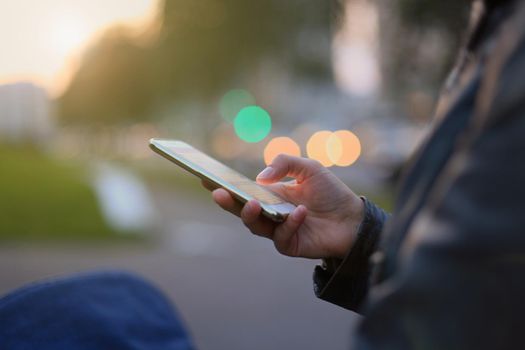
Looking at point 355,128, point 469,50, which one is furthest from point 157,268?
point 355,128

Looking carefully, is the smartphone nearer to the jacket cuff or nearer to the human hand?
the human hand

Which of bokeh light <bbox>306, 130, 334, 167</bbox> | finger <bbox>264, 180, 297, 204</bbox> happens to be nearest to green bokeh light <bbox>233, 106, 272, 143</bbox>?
bokeh light <bbox>306, 130, 334, 167</bbox>

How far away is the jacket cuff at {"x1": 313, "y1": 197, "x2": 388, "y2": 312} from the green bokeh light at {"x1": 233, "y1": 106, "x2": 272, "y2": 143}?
23832mm

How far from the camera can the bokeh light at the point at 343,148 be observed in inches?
872

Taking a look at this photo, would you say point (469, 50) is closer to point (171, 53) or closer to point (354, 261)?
point (354, 261)

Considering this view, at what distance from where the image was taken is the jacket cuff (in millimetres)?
1768

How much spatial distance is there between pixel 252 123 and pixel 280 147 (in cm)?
479

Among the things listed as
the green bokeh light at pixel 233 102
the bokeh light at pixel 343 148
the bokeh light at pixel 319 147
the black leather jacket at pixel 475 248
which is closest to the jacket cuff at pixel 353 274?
→ the black leather jacket at pixel 475 248

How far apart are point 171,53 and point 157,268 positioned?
11204 millimetres

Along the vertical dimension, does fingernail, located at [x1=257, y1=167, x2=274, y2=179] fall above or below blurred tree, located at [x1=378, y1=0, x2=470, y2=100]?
below

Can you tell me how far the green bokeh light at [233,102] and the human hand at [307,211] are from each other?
64.5ft

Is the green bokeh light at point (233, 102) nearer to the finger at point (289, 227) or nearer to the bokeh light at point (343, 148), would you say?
the bokeh light at point (343, 148)

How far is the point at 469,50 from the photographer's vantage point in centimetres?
112

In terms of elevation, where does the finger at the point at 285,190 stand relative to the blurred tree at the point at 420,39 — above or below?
below
